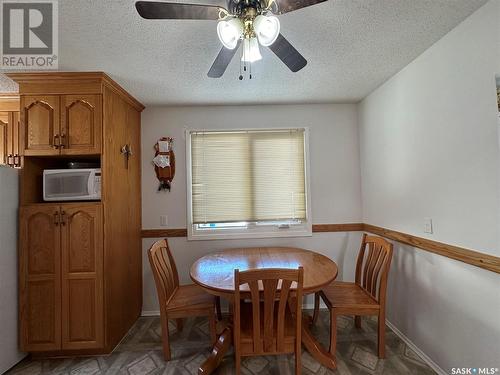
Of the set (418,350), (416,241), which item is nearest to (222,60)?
(416,241)

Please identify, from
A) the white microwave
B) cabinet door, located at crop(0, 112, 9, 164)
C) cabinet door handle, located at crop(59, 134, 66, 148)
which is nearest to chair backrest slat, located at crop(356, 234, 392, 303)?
the white microwave

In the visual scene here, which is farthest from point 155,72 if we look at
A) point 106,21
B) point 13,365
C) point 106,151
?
point 13,365

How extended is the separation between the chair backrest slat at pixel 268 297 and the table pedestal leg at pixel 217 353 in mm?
453

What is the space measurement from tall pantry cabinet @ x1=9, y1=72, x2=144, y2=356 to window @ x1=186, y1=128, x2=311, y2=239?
0.95m

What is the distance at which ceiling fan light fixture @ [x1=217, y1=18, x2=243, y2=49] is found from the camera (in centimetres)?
118

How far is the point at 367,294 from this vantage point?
2.06m

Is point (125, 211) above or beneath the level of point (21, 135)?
beneath

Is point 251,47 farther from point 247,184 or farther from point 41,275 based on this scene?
point 41,275

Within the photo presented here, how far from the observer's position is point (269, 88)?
2373mm

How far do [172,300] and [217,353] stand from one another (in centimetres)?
57

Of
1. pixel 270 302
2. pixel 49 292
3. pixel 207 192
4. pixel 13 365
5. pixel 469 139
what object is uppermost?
pixel 469 139

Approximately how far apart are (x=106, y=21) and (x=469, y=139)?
7.73 feet

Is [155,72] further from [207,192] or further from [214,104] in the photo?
[207,192]

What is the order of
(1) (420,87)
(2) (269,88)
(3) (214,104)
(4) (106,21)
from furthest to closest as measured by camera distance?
1. (3) (214,104)
2. (2) (269,88)
3. (1) (420,87)
4. (4) (106,21)
